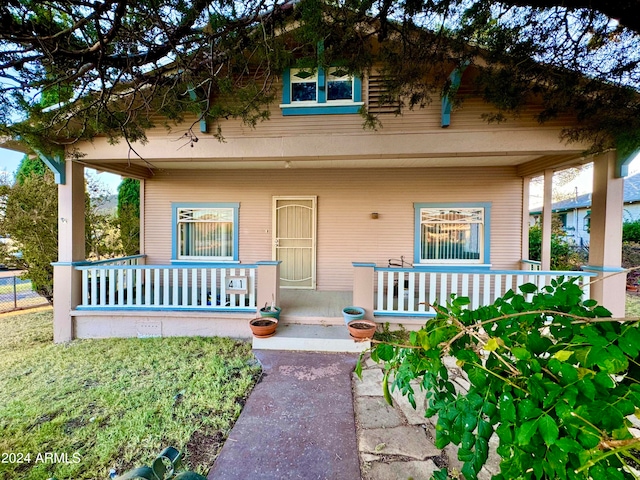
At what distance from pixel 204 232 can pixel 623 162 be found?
23.7 feet

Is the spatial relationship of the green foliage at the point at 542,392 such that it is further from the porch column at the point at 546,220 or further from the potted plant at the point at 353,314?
the porch column at the point at 546,220

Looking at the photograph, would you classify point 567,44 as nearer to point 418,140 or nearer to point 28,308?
point 418,140

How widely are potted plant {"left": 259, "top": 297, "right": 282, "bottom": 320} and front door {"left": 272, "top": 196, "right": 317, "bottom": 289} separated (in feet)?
6.21

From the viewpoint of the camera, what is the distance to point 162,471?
1202 millimetres

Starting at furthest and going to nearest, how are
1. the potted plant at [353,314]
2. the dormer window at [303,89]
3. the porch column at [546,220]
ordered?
the porch column at [546,220]
the dormer window at [303,89]
the potted plant at [353,314]

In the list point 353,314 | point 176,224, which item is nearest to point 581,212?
point 353,314

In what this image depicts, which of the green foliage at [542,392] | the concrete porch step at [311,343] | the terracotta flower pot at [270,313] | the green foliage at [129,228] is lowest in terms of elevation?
the concrete porch step at [311,343]

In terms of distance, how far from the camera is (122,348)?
4.26 meters

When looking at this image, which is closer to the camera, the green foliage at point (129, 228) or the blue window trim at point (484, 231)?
the blue window trim at point (484, 231)

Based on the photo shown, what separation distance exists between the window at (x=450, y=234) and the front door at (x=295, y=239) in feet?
7.49

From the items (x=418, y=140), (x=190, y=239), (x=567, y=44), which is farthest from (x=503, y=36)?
(x=190, y=239)

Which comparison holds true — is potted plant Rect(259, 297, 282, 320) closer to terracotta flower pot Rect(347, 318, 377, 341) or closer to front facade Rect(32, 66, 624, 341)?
front facade Rect(32, 66, 624, 341)

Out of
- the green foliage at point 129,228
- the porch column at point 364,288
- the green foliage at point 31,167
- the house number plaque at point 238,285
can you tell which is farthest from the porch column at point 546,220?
the green foliage at point 31,167

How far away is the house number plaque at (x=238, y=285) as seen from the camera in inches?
185
